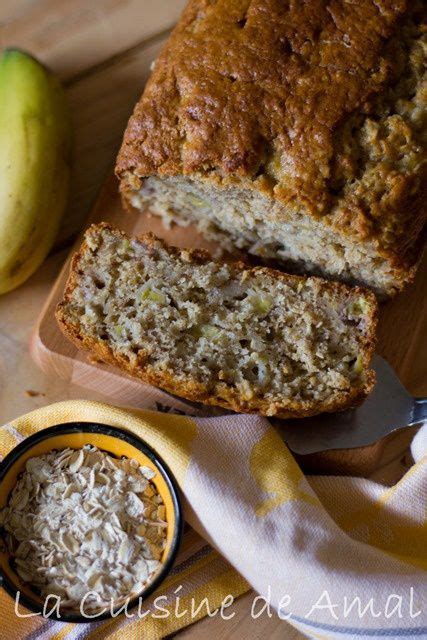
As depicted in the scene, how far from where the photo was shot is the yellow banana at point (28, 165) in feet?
9.74

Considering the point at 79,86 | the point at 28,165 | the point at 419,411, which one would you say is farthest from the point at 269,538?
the point at 79,86

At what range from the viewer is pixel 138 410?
9.03ft

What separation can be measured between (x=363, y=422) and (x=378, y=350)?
1.08ft

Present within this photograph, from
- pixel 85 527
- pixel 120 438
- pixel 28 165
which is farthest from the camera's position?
pixel 28 165

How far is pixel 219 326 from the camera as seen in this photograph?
278cm

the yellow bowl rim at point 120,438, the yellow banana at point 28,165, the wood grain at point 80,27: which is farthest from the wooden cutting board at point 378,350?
the wood grain at point 80,27

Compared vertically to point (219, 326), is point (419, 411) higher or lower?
lower

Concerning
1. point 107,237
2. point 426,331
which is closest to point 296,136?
point 107,237

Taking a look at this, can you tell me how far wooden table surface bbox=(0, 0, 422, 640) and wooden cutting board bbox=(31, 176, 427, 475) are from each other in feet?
0.35

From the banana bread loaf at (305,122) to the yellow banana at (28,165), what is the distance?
0.39 m

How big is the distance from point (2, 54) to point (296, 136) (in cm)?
145

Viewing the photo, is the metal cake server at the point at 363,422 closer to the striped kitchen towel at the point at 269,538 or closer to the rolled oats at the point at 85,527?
the striped kitchen towel at the point at 269,538

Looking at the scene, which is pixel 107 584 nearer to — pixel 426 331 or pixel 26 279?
pixel 26 279

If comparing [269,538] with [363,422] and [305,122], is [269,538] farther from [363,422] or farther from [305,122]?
[305,122]
